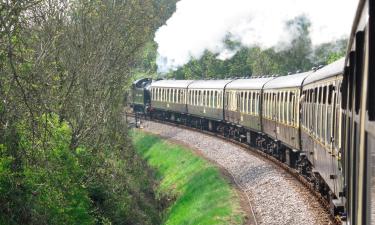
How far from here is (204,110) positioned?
38.4 meters

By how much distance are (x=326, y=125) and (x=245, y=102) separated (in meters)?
19.1

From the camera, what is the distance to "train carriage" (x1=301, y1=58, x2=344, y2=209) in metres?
9.37

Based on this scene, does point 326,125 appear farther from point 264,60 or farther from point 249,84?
point 264,60

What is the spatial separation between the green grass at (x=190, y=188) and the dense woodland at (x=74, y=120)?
1299mm

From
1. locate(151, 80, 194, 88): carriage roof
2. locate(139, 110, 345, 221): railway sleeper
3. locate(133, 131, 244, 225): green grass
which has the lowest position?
locate(133, 131, 244, 225): green grass

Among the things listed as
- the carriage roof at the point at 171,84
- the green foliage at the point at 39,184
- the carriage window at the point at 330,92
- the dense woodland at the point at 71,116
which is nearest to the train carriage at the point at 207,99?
the carriage roof at the point at 171,84

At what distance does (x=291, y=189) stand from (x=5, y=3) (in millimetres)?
11264

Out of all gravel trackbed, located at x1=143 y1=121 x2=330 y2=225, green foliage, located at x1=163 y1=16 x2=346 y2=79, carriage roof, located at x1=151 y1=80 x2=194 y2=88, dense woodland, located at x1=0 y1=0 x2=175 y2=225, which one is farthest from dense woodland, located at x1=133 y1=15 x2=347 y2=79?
dense woodland, located at x1=0 y1=0 x2=175 y2=225

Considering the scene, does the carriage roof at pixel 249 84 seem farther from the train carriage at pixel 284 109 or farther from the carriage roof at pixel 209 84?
the carriage roof at pixel 209 84

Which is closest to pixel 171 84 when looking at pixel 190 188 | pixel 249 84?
pixel 249 84

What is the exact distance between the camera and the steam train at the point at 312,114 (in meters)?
3.71

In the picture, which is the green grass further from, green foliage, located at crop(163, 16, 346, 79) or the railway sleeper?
green foliage, located at crop(163, 16, 346, 79)

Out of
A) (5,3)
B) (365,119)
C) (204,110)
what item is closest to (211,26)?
(204,110)

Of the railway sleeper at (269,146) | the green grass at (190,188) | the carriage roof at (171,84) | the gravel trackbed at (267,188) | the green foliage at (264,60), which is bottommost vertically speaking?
the green grass at (190,188)
